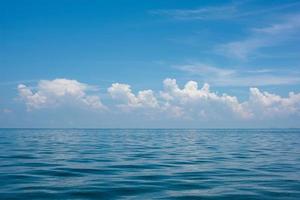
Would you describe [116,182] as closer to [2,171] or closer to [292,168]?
[2,171]

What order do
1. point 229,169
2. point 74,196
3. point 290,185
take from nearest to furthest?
point 74,196 < point 290,185 < point 229,169

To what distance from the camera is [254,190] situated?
1650 centimetres

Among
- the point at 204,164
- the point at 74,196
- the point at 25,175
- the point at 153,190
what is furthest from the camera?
the point at 204,164

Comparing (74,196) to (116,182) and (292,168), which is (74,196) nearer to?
(116,182)

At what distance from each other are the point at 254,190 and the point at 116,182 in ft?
22.8

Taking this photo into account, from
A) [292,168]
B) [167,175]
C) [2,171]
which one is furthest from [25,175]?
[292,168]

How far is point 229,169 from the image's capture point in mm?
23891

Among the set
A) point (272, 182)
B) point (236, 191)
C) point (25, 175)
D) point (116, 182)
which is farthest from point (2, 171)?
point (272, 182)

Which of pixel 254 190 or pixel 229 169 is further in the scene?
pixel 229 169

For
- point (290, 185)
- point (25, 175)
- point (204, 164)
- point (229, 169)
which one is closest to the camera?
point (290, 185)

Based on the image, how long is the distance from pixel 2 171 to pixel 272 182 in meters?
15.9

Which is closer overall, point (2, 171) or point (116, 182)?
point (116, 182)

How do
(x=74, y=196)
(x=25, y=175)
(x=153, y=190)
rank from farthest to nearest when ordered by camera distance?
(x=25, y=175) → (x=153, y=190) → (x=74, y=196)

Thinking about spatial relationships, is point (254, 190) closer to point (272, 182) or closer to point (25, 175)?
point (272, 182)
